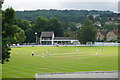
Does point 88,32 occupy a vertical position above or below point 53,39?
above

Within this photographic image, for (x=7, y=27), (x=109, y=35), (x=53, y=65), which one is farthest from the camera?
(x=109, y=35)

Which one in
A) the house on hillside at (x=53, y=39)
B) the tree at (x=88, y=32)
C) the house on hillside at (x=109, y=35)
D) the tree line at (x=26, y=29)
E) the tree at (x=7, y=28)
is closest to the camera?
the tree at (x=7, y=28)

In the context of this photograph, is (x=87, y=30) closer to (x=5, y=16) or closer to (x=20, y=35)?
(x=20, y=35)

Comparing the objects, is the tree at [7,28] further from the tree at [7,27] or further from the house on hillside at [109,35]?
the house on hillside at [109,35]

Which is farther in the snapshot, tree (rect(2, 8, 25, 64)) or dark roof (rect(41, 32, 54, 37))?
dark roof (rect(41, 32, 54, 37))

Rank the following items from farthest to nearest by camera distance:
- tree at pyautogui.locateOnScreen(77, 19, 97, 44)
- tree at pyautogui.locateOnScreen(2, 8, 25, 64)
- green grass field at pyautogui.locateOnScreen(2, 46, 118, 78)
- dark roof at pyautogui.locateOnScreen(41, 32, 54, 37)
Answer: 1. dark roof at pyautogui.locateOnScreen(41, 32, 54, 37)
2. tree at pyautogui.locateOnScreen(77, 19, 97, 44)
3. green grass field at pyautogui.locateOnScreen(2, 46, 118, 78)
4. tree at pyautogui.locateOnScreen(2, 8, 25, 64)

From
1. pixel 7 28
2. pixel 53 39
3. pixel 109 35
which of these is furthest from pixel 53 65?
pixel 109 35

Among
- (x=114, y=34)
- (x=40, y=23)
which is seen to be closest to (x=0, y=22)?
(x=40, y=23)

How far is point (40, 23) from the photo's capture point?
13100 centimetres

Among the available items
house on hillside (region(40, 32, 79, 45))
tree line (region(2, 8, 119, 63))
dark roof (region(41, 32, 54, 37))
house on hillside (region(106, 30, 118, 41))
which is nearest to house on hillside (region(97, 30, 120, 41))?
house on hillside (region(106, 30, 118, 41))

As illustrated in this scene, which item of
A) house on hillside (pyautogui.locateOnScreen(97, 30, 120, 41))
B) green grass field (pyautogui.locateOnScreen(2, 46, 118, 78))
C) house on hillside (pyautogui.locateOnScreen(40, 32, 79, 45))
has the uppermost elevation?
house on hillside (pyautogui.locateOnScreen(97, 30, 120, 41))

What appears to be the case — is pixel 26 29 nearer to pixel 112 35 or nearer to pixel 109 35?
pixel 109 35

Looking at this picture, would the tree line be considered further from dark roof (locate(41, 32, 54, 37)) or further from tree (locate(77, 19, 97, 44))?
dark roof (locate(41, 32, 54, 37))

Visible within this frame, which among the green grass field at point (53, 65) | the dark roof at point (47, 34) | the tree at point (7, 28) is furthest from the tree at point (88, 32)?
the tree at point (7, 28)
